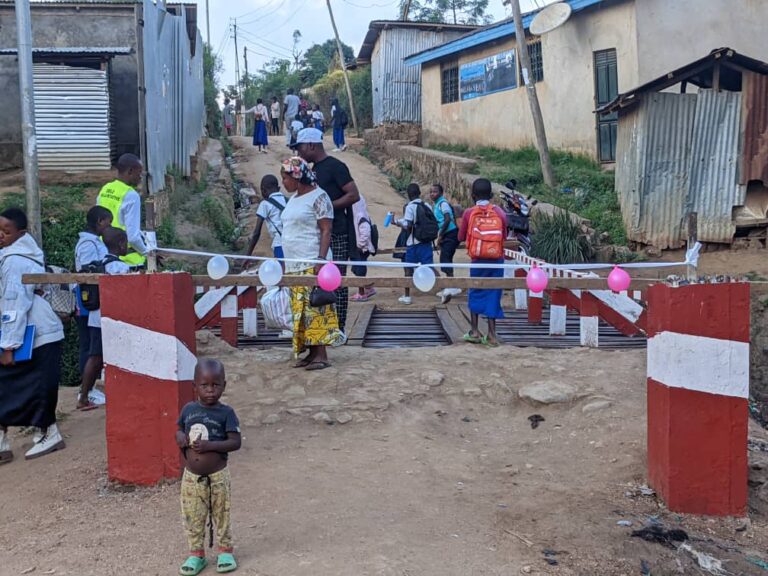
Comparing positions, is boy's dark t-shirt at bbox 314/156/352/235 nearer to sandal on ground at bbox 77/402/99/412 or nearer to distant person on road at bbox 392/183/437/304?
sandal on ground at bbox 77/402/99/412

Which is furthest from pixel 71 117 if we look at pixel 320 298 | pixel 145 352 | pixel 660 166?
pixel 660 166

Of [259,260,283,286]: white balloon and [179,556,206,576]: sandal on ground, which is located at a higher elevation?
[259,260,283,286]: white balloon

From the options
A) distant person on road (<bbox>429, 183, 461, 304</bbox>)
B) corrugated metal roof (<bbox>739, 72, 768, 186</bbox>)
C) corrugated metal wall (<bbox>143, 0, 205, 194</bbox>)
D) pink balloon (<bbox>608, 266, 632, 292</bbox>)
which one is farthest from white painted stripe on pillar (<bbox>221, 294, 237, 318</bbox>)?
corrugated metal roof (<bbox>739, 72, 768, 186</bbox>)

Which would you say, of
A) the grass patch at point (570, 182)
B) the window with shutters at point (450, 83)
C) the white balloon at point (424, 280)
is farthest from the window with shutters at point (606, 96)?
the white balloon at point (424, 280)

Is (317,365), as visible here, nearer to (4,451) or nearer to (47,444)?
(47,444)

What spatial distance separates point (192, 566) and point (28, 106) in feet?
19.0

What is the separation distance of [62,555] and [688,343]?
310 cm

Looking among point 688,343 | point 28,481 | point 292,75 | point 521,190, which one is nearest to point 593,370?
point 688,343

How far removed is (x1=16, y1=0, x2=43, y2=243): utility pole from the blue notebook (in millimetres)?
2749

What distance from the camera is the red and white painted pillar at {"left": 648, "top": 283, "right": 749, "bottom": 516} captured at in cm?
413

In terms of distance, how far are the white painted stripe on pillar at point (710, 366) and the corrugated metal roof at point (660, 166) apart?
1073 centimetres

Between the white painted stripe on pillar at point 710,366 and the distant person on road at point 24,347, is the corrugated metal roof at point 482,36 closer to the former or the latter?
the white painted stripe on pillar at point 710,366

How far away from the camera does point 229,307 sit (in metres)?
7.88

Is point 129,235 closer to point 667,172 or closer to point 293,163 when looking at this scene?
point 293,163
